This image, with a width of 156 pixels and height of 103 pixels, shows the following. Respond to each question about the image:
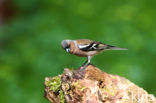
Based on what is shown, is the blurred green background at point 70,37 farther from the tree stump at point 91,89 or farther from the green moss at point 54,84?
the tree stump at point 91,89

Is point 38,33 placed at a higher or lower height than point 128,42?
higher

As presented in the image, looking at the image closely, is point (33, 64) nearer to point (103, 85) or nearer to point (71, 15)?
point (71, 15)

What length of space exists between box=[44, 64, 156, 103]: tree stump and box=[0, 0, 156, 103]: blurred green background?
3.66 m

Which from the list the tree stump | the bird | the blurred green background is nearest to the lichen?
the tree stump

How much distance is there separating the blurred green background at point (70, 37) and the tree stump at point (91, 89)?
3.66 metres

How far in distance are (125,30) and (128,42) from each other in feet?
1.89

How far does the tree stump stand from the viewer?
5926 mm

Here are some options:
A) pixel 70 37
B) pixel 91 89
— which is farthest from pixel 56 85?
pixel 70 37

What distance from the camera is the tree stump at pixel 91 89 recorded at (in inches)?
233

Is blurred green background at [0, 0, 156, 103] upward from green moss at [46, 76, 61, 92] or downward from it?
upward

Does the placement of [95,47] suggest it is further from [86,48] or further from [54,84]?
[54,84]

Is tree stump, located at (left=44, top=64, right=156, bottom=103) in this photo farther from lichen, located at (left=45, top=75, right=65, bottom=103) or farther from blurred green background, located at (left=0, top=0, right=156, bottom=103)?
blurred green background, located at (left=0, top=0, right=156, bottom=103)

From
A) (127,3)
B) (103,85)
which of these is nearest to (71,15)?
(127,3)

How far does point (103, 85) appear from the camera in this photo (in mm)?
6219
